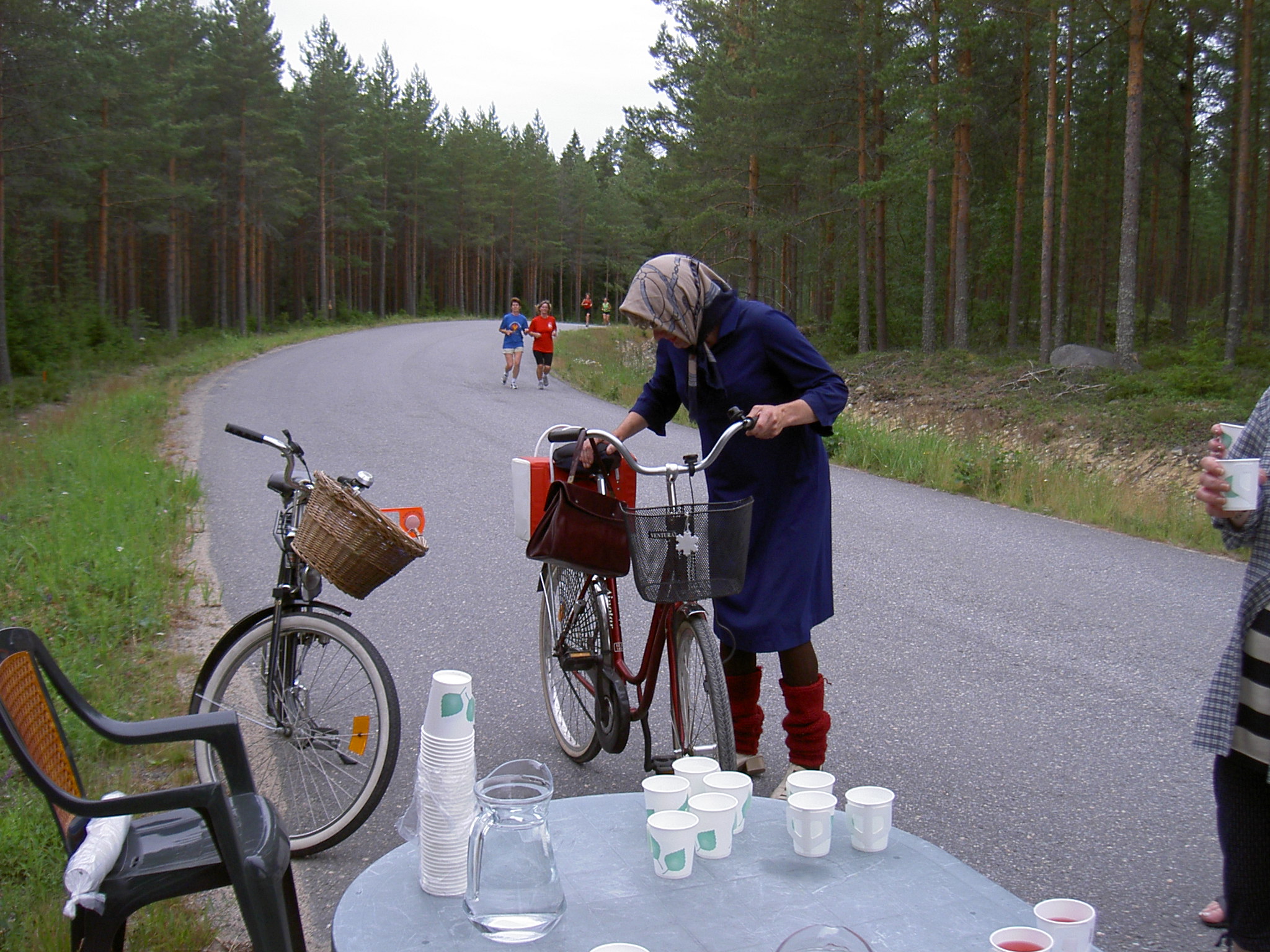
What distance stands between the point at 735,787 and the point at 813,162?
3303 cm

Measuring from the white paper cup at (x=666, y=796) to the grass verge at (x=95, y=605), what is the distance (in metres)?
1.60

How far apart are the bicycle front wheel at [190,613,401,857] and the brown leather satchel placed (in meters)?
0.70

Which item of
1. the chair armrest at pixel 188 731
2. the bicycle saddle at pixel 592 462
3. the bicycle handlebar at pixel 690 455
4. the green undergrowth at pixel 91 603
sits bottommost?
the green undergrowth at pixel 91 603

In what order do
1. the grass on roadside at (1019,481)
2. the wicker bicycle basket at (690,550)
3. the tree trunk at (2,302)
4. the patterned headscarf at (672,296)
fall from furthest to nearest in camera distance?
the tree trunk at (2,302) → the grass on roadside at (1019,481) → the patterned headscarf at (672,296) → the wicker bicycle basket at (690,550)

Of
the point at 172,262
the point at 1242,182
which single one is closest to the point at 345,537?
the point at 1242,182

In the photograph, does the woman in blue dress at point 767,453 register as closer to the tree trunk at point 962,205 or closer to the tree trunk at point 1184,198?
the tree trunk at point 962,205

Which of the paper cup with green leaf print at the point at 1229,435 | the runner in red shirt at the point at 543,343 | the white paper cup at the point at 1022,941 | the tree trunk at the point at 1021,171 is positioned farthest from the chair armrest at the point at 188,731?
the tree trunk at the point at 1021,171

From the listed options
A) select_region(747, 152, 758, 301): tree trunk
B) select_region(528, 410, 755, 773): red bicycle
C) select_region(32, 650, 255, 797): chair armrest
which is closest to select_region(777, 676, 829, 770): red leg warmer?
select_region(528, 410, 755, 773): red bicycle

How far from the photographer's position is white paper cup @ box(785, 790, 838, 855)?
7.23 ft

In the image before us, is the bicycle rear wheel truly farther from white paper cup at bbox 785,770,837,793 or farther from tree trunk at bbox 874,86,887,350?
tree trunk at bbox 874,86,887,350

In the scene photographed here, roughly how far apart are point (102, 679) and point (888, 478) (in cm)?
974

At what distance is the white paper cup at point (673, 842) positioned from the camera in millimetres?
2100

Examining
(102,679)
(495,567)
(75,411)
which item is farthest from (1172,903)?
(75,411)

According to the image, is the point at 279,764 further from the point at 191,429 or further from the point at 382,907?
the point at 191,429
